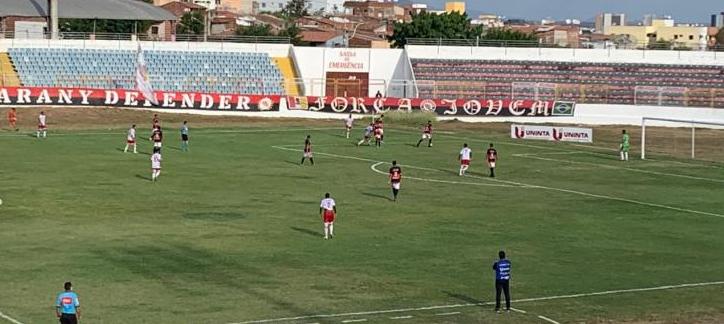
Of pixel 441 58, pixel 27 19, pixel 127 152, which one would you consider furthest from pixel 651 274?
A: pixel 27 19

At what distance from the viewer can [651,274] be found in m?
35.4

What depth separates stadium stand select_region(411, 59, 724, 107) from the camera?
333ft

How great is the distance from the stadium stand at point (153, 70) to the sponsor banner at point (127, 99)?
25.0 ft

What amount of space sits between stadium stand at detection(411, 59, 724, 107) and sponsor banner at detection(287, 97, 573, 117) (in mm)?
5454

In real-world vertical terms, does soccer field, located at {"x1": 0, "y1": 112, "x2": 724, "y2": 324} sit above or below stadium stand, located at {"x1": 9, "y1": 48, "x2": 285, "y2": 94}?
below

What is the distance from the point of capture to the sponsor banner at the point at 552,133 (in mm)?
80562

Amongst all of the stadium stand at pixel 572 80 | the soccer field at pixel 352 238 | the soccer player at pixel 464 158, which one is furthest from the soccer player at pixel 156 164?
the stadium stand at pixel 572 80

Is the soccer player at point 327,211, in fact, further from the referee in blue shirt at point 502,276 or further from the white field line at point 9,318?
the white field line at point 9,318

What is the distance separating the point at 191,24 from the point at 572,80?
64348 millimetres

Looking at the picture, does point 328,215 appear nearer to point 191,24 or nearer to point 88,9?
point 88,9

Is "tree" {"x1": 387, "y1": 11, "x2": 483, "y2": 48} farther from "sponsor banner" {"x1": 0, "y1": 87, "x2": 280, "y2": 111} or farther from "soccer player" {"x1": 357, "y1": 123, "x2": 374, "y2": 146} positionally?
"soccer player" {"x1": 357, "y1": 123, "x2": 374, "y2": 146}

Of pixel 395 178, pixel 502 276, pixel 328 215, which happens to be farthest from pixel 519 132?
pixel 502 276

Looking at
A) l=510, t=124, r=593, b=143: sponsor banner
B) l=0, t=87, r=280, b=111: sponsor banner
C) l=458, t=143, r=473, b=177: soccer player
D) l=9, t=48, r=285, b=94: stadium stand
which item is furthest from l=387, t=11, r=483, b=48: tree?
l=458, t=143, r=473, b=177: soccer player

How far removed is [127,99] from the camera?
94688 millimetres
